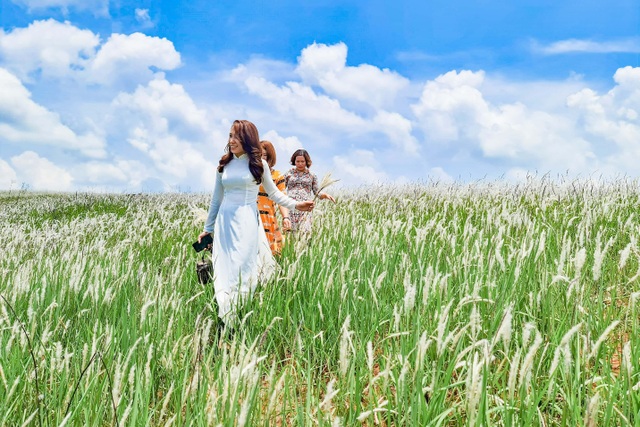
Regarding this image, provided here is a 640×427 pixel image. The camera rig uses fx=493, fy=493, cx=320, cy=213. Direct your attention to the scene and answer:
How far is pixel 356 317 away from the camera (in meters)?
3.28

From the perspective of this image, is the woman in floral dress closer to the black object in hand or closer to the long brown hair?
the black object in hand

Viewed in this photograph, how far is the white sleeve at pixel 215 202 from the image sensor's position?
5426 mm

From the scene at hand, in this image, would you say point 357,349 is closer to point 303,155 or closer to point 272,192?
point 272,192

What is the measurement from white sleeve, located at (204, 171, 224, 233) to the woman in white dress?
11 mm

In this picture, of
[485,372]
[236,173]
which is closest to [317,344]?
[485,372]

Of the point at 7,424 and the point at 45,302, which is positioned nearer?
the point at 7,424

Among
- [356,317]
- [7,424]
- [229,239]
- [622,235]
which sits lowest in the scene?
[7,424]


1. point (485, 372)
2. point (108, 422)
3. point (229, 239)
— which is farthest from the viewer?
point (229, 239)

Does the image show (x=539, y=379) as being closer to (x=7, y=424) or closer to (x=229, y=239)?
(x=7, y=424)

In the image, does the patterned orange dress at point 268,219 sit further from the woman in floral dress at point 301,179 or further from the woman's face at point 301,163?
the woman's face at point 301,163

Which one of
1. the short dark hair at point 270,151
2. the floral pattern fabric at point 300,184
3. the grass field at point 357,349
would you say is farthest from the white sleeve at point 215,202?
the floral pattern fabric at point 300,184

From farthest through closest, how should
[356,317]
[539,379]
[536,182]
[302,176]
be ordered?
[536,182] < [302,176] < [356,317] < [539,379]

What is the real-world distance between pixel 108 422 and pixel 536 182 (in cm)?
922

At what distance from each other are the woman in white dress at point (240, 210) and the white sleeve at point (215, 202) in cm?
1
